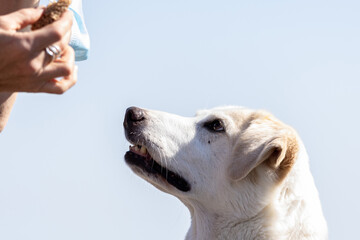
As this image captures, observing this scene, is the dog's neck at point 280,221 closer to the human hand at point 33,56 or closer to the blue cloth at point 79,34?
the blue cloth at point 79,34

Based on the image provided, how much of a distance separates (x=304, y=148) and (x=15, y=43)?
11.2ft

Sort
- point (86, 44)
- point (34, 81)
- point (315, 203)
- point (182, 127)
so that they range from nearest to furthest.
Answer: point (34, 81) → point (86, 44) → point (315, 203) → point (182, 127)

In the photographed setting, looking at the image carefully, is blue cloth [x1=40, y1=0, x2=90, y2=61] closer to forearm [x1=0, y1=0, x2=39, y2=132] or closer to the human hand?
forearm [x1=0, y1=0, x2=39, y2=132]

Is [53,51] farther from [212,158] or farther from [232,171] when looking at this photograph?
[212,158]

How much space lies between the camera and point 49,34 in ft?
7.86

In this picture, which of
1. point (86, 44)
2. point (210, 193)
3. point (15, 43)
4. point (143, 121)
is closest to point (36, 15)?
point (15, 43)

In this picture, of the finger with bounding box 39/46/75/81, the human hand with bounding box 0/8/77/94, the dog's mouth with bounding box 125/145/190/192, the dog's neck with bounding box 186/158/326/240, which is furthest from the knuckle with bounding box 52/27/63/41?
the dog's neck with bounding box 186/158/326/240

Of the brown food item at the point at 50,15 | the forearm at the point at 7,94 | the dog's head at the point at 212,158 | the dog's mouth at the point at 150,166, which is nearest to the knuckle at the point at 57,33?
the brown food item at the point at 50,15

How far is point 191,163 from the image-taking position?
5.20 meters

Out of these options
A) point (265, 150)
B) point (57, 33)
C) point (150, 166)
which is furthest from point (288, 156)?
point (57, 33)

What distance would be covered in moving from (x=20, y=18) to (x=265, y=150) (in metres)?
2.76

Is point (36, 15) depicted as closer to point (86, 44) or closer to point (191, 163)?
point (86, 44)

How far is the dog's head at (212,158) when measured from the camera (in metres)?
4.96

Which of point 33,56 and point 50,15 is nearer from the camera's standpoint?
point 33,56
